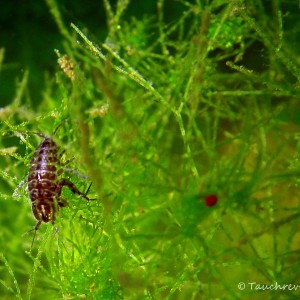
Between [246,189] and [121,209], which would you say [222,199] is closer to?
[246,189]

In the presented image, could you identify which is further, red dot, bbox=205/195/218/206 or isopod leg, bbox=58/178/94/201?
isopod leg, bbox=58/178/94/201

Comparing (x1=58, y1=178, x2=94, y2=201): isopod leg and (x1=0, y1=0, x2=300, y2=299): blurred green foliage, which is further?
(x1=58, y1=178, x2=94, y2=201): isopod leg

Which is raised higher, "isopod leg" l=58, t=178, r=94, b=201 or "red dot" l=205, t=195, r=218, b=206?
"isopod leg" l=58, t=178, r=94, b=201

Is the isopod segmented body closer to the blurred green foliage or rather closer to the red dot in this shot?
the blurred green foliage

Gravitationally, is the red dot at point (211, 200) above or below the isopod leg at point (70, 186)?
below

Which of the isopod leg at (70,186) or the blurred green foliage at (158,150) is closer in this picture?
the blurred green foliage at (158,150)

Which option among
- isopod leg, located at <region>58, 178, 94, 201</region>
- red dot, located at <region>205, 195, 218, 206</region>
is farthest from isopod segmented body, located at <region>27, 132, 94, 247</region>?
red dot, located at <region>205, 195, 218, 206</region>

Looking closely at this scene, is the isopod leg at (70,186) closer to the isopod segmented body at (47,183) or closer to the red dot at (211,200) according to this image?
the isopod segmented body at (47,183)

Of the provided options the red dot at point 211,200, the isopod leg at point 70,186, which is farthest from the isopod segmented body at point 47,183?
the red dot at point 211,200

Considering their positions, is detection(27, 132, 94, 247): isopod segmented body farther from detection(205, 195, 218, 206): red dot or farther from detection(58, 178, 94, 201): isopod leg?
detection(205, 195, 218, 206): red dot

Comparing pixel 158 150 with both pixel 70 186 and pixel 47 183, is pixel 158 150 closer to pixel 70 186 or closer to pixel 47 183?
pixel 70 186
